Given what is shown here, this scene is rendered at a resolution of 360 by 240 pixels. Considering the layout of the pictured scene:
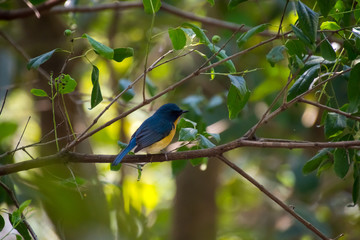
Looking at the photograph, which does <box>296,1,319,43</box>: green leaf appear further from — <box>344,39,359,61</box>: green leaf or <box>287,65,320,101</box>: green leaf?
<box>287,65,320,101</box>: green leaf

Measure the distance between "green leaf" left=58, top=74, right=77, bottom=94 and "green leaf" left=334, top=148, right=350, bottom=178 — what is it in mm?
1384

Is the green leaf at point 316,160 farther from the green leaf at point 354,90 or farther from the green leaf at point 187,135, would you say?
the green leaf at point 187,135

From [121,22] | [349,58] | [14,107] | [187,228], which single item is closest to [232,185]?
[187,228]

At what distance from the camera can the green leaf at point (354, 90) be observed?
7.57ft

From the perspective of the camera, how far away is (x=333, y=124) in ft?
8.72

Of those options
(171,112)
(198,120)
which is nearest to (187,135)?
(198,120)

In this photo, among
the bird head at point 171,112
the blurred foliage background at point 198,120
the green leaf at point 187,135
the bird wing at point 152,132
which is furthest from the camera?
the blurred foliage background at point 198,120

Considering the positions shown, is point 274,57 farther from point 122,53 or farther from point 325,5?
point 122,53

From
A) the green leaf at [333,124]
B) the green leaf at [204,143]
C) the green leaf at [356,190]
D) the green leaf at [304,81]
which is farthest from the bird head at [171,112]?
the green leaf at [356,190]

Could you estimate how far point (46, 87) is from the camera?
16.3ft

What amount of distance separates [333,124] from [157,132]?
1698 millimetres

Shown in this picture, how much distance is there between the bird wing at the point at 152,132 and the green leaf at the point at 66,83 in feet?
4.39

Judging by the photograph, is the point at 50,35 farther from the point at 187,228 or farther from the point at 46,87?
the point at 187,228

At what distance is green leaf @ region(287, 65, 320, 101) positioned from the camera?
8.84ft
